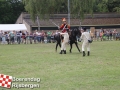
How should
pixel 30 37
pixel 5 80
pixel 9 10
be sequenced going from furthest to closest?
pixel 9 10 < pixel 30 37 < pixel 5 80

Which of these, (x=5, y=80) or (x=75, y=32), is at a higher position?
(x=5, y=80)

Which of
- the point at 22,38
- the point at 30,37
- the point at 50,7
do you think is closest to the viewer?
the point at 22,38

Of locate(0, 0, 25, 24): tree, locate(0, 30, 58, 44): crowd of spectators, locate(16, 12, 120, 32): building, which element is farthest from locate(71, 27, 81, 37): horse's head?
locate(0, 0, 25, 24): tree

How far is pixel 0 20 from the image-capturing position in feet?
248

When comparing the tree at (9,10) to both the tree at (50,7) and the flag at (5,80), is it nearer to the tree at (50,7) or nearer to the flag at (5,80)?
the tree at (50,7)

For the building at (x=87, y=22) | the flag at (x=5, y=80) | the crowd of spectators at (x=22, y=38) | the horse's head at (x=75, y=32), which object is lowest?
the building at (x=87, y=22)

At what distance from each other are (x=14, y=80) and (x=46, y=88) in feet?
4.07

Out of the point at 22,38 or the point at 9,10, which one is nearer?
the point at 22,38

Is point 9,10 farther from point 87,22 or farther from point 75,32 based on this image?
point 75,32

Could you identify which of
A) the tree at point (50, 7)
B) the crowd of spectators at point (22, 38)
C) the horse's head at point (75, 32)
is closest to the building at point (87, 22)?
the tree at point (50, 7)

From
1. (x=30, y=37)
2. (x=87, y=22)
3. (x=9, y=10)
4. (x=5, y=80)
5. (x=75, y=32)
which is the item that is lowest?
(x=87, y=22)

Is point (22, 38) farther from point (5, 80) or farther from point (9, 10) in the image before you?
point (9, 10)

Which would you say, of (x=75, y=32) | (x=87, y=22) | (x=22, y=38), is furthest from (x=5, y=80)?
(x=87, y=22)

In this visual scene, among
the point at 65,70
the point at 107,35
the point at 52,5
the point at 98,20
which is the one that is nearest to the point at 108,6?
the point at 98,20
